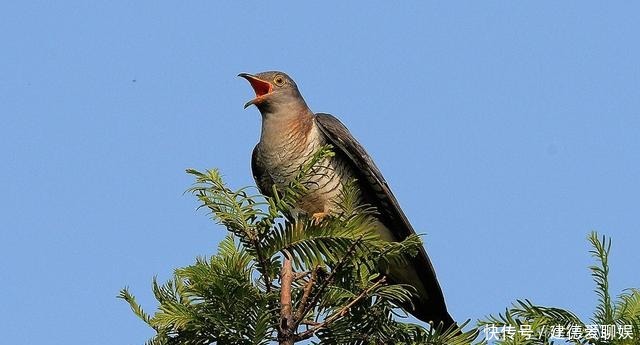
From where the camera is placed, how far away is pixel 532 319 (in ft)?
10.6

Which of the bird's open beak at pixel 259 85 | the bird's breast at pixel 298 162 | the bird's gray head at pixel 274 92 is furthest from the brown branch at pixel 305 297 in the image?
the bird's open beak at pixel 259 85

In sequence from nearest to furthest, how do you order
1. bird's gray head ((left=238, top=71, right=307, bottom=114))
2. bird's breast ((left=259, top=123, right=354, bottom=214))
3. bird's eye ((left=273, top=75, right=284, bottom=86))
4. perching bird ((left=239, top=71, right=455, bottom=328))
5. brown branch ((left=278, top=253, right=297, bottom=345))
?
1. brown branch ((left=278, top=253, right=297, bottom=345))
2. perching bird ((left=239, top=71, right=455, bottom=328))
3. bird's breast ((left=259, top=123, right=354, bottom=214))
4. bird's gray head ((left=238, top=71, right=307, bottom=114))
5. bird's eye ((left=273, top=75, right=284, bottom=86))

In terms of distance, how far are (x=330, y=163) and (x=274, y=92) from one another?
813mm

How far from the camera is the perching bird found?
209 inches

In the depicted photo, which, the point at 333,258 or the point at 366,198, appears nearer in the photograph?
the point at 333,258

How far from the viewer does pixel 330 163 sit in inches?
229

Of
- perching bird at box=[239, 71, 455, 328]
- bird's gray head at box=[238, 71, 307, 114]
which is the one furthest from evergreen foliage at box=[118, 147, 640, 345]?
bird's gray head at box=[238, 71, 307, 114]

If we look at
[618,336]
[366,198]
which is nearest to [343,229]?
[618,336]

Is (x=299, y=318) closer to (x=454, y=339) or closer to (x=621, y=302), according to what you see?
(x=454, y=339)

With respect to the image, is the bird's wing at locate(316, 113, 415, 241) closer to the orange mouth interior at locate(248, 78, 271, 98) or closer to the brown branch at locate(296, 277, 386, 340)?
the orange mouth interior at locate(248, 78, 271, 98)

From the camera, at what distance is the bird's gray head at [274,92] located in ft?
20.7

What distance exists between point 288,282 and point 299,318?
0.23 m

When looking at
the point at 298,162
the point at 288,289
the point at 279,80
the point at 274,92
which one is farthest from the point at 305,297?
the point at 279,80

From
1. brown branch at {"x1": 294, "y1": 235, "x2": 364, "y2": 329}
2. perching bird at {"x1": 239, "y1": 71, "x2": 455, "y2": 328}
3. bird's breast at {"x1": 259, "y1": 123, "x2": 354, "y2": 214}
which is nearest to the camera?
brown branch at {"x1": 294, "y1": 235, "x2": 364, "y2": 329}
